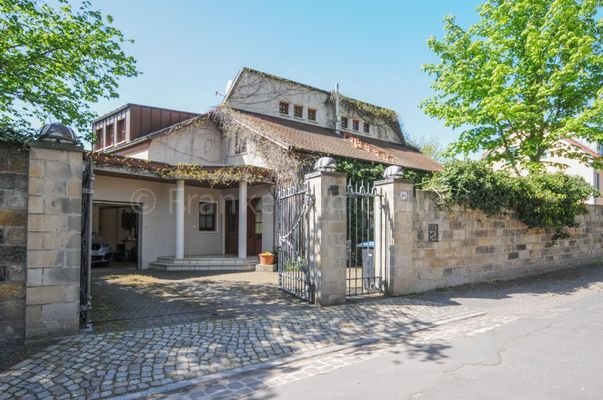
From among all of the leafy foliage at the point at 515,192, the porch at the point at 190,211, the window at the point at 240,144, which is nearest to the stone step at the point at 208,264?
the porch at the point at 190,211

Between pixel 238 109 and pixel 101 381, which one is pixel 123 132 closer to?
pixel 238 109

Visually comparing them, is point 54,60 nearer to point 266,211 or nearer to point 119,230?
point 266,211

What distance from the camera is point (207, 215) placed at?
16375mm

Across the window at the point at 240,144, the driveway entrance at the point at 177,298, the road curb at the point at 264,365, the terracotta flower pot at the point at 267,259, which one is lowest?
the road curb at the point at 264,365

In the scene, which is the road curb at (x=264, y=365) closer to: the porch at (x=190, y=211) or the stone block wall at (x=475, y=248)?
the stone block wall at (x=475, y=248)

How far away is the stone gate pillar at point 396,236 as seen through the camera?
7934 mm

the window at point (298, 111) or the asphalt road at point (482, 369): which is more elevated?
the window at point (298, 111)

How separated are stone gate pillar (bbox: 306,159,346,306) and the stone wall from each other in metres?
4.31

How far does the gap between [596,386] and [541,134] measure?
43.8 ft

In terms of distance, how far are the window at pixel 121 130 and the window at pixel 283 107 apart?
6974mm

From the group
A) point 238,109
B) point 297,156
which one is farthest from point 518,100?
point 238,109

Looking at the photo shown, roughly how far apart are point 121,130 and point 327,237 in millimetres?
14288

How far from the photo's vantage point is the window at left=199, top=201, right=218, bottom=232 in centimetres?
1616

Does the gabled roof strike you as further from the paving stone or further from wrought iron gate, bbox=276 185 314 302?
the paving stone
